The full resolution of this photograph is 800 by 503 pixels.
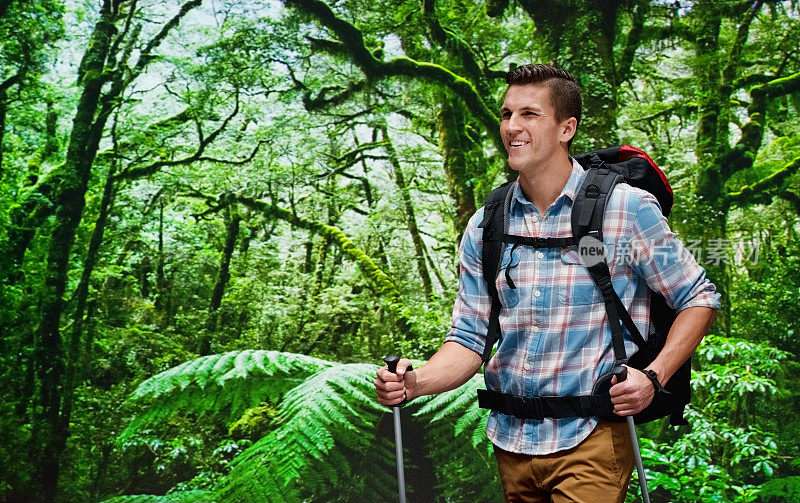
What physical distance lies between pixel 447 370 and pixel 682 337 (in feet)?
1.68

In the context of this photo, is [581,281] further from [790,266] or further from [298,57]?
[790,266]

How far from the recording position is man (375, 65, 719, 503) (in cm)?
132

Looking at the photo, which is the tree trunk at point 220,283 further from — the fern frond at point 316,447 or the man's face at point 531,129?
the man's face at point 531,129

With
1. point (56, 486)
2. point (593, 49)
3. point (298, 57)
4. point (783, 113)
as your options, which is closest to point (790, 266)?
point (783, 113)

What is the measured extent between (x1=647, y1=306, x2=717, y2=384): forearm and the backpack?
2.8 inches

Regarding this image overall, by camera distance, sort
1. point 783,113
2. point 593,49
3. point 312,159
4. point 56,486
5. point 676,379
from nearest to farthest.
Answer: point 676,379
point 56,486
point 593,49
point 312,159
point 783,113

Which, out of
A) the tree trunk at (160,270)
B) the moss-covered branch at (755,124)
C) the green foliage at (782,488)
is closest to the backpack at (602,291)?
the green foliage at (782,488)

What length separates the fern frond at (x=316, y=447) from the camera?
3438 mm

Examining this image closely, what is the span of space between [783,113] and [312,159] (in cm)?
400

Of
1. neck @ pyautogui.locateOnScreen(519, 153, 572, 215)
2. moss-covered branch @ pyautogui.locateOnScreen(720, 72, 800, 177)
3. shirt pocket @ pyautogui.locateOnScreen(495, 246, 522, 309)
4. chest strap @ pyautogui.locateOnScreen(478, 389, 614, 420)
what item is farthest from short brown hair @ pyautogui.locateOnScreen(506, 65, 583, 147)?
moss-covered branch @ pyautogui.locateOnScreen(720, 72, 800, 177)

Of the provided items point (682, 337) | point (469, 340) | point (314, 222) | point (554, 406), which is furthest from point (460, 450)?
point (682, 337)

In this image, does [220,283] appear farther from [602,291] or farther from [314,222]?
[602,291]

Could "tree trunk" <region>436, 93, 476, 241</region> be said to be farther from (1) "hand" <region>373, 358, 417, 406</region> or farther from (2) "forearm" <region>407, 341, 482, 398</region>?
(1) "hand" <region>373, 358, 417, 406</region>

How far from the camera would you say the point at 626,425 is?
141 cm
